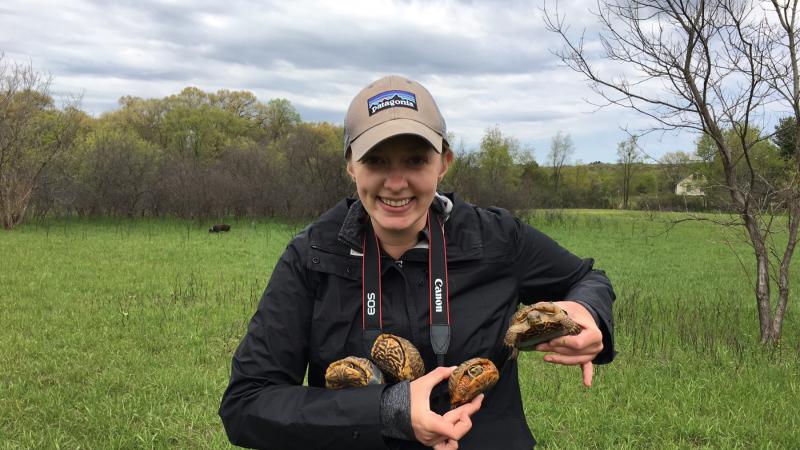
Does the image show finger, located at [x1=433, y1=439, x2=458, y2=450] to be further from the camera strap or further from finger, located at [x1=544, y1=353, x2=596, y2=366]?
finger, located at [x1=544, y1=353, x2=596, y2=366]

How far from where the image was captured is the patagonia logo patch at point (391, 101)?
207 cm

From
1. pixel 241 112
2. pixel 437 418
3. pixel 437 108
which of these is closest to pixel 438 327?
pixel 437 418

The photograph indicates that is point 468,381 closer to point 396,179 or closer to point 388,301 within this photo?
point 388,301

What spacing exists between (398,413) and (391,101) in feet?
3.44

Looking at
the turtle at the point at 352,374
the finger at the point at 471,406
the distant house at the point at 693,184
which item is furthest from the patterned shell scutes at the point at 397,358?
the distant house at the point at 693,184

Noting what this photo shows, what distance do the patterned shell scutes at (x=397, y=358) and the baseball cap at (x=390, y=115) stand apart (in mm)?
641

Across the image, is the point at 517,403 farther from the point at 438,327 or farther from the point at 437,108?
the point at 437,108

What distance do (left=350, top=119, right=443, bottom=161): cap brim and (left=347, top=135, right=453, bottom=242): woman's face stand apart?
0.05 meters

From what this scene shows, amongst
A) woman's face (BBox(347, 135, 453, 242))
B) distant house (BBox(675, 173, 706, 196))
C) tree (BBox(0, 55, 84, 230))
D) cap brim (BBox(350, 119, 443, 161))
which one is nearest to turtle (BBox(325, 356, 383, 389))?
woman's face (BBox(347, 135, 453, 242))

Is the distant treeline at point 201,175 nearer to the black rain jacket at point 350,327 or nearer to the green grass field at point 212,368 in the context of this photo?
the green grass field at point 212,368

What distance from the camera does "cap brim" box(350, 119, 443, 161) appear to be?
199 centimetres

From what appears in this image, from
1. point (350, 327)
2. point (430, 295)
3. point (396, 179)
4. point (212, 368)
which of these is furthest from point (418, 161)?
point (212, 368)

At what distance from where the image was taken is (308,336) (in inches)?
87.0

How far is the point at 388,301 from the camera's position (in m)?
2.19
